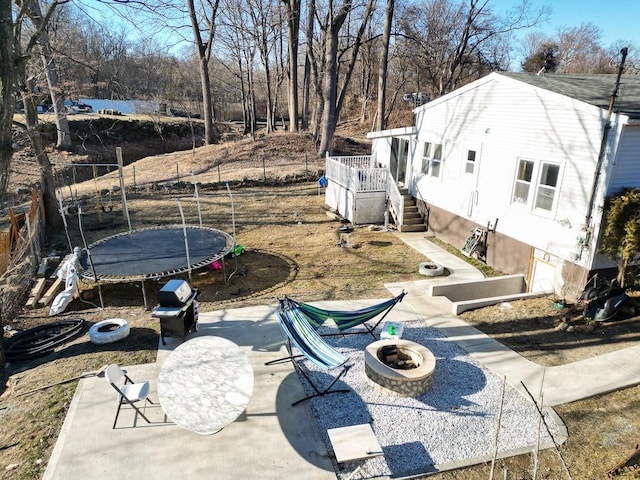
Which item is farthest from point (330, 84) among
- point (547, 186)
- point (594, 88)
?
point (547, 186)

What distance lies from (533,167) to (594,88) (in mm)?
2565

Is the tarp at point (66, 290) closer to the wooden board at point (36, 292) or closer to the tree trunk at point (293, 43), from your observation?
the wooden board at point (36, 292)

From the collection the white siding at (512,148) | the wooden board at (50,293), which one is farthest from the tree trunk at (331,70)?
the wooden board at (50,293)

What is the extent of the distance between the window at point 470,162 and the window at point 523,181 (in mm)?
1777

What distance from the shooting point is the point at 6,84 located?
20.9 feet

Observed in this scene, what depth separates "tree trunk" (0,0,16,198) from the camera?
6.21 m

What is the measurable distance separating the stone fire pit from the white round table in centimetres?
208

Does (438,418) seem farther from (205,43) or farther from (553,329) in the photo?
(205,43)

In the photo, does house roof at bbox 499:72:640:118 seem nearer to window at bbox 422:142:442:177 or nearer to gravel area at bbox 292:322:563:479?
window at bbox 422:142:442:177

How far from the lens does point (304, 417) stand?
221 inches

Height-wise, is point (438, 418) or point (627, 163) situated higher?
point (627, 163)

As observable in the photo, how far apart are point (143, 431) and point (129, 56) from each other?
6049cm

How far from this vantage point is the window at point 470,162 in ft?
40.5

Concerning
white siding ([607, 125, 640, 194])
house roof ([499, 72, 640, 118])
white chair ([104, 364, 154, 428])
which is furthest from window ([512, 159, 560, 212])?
white chair ([104, 364, 154, 428])
